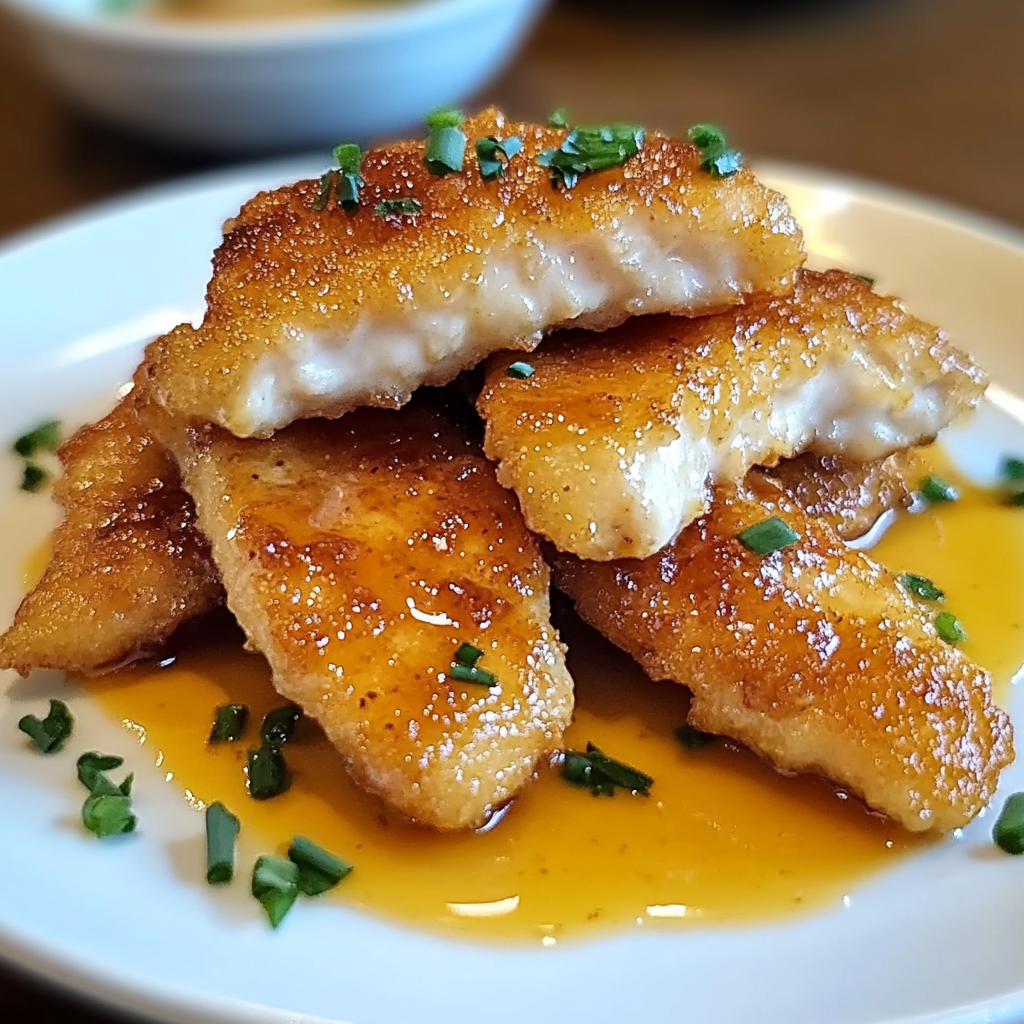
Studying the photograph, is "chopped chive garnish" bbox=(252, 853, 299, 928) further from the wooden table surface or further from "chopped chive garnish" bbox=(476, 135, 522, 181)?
the wooden table surface

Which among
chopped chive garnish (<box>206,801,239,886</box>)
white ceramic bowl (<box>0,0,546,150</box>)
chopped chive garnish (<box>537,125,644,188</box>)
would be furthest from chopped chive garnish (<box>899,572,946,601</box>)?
white ceramic bowl (<box>0,0,546,150</box>)

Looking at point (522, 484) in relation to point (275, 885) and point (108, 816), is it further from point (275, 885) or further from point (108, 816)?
point (108, 816)

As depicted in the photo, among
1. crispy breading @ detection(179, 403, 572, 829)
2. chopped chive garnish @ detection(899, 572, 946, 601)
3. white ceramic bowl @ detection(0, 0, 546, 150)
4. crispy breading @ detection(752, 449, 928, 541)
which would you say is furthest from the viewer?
white ceramic bowl @ detection(0, 0, 546, 150)

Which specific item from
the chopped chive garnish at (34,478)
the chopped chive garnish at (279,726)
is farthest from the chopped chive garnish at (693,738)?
the chopped chive garnish at (34,478)

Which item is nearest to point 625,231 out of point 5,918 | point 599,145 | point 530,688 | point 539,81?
point 599,145

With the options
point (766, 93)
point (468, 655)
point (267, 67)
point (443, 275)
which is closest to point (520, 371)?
point (443, 275)
